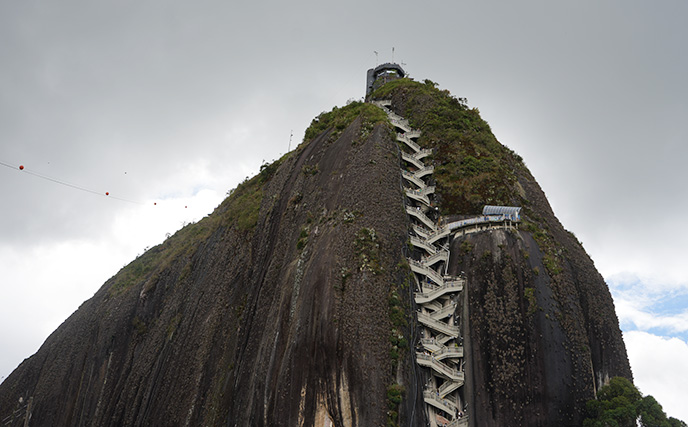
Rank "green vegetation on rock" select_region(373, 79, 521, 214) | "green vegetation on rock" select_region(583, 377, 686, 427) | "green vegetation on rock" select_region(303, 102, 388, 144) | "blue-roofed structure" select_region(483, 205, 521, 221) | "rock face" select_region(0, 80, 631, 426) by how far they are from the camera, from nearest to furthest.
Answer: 1. "green vegetation on rock" select_region(583, 377, 686, 427)
2. "rock face" select_region(0, 80, 631, 426)
3. "blue-roofed structure" select_region(483, 205, 521, 221)
4. "green vegetation on rock" select_region(373, 79, 521, 214)
5. "green vegetation on rock" select_region(303, 102, 388, 144)

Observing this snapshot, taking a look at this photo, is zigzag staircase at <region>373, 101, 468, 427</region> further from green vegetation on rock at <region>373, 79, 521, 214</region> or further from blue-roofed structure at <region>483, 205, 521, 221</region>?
blue-roofed structure at <region>483, 205, 521, 221</region>

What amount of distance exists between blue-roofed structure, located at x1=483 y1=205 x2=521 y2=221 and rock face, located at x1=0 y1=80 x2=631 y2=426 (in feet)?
3.09

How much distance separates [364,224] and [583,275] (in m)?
15.4

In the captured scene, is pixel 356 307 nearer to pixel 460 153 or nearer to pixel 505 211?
pixel 505 211

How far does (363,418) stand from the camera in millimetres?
25906

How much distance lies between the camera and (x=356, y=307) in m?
29.7

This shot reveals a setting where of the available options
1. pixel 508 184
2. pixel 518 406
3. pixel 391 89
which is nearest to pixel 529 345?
pixel 518 406

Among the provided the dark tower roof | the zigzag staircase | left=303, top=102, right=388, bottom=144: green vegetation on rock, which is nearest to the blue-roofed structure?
the zigzag staircase

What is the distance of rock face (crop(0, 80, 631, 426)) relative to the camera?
28375mm

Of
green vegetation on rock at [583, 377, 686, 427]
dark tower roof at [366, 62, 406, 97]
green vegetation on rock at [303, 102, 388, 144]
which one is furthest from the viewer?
dark tower roof at [366, 62, 406, 97]

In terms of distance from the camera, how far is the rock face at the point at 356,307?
93.1 feet

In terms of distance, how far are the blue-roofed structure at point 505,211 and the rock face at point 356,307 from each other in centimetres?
94

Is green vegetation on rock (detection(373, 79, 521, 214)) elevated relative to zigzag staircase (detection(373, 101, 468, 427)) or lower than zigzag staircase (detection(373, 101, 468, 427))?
elevated

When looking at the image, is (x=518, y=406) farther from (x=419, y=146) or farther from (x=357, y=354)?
(x=419, y=146)
